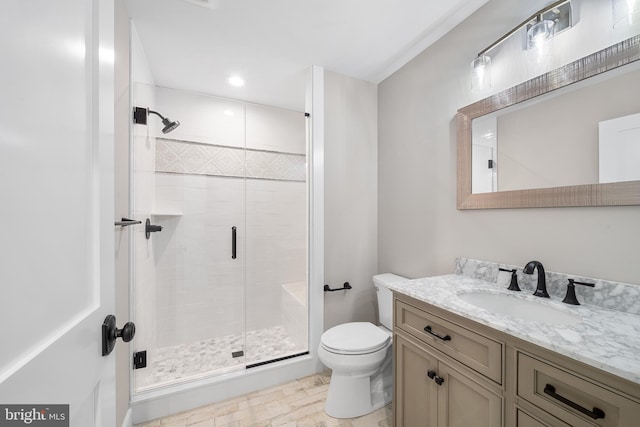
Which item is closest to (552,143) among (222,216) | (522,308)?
(522,308)

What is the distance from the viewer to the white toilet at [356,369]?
1539mm

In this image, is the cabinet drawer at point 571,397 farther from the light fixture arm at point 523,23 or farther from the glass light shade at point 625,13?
the light fixture arm at point 523,23

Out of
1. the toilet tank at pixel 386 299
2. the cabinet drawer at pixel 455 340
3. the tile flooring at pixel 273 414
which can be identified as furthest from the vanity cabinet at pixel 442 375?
the toilet tank at pixel 386 299

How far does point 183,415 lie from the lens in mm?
1627

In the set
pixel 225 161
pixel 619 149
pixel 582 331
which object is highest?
pixel 225 161

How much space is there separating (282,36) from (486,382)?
211cm

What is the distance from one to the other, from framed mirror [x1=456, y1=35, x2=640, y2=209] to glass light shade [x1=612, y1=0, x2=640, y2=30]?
0.24 ft

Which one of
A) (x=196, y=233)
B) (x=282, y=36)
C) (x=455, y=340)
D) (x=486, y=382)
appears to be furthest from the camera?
(x=196, y=233)

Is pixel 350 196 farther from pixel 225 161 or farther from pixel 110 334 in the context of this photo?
pixel 110 334

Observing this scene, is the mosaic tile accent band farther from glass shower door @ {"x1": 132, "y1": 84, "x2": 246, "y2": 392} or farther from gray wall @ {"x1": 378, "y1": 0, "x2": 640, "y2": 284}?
gray wall @ {"x1": 378, "y1": 0, "x2": 640, "y2": 284}

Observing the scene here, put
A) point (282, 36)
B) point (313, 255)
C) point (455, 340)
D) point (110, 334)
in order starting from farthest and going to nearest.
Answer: point (313, 255) → point (282, 36) → point (455, 340) → point (110, 334)

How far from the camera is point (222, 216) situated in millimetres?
2445

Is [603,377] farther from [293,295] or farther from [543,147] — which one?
[293,295]

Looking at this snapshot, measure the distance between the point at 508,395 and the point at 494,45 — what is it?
1.59 m
